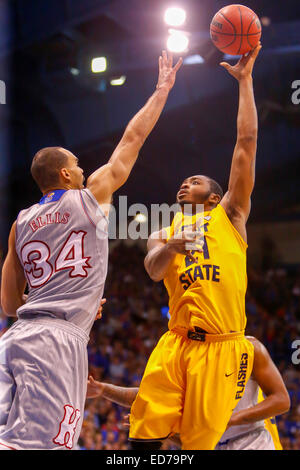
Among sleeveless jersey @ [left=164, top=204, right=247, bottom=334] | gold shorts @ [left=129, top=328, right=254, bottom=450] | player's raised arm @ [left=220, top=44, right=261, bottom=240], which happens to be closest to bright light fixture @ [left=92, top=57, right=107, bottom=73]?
player's raised arm @ [left=220, top=44, right=261, bottom=240]

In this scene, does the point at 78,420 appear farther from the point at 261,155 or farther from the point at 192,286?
the point at 261,155

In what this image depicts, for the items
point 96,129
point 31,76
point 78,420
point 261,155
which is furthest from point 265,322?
point 78,420

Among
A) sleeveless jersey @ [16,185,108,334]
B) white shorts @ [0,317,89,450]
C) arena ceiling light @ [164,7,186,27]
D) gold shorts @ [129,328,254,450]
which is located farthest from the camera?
arena ceiling light @ [164,7,186,27]

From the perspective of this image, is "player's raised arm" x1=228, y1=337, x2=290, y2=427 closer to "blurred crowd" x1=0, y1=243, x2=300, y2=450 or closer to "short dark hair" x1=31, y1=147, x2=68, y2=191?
"short dark hair" x1=31, y1=147, x2=68, y2=191

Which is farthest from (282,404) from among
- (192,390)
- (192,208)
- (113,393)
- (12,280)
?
(12,280)

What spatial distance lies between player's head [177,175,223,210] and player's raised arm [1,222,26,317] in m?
1.29

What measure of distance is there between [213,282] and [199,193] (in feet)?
2.41

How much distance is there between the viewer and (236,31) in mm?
3961

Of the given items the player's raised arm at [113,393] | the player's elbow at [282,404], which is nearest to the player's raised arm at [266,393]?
the player's elbow at [282,404]

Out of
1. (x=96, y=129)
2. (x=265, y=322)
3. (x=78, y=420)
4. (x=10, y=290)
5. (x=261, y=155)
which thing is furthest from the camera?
(x=265, y=322)

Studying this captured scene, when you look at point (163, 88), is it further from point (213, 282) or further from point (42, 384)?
point (42, 384)

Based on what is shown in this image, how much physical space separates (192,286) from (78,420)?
1.18 meters

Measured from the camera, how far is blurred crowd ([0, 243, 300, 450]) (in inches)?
364

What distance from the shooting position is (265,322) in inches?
544
